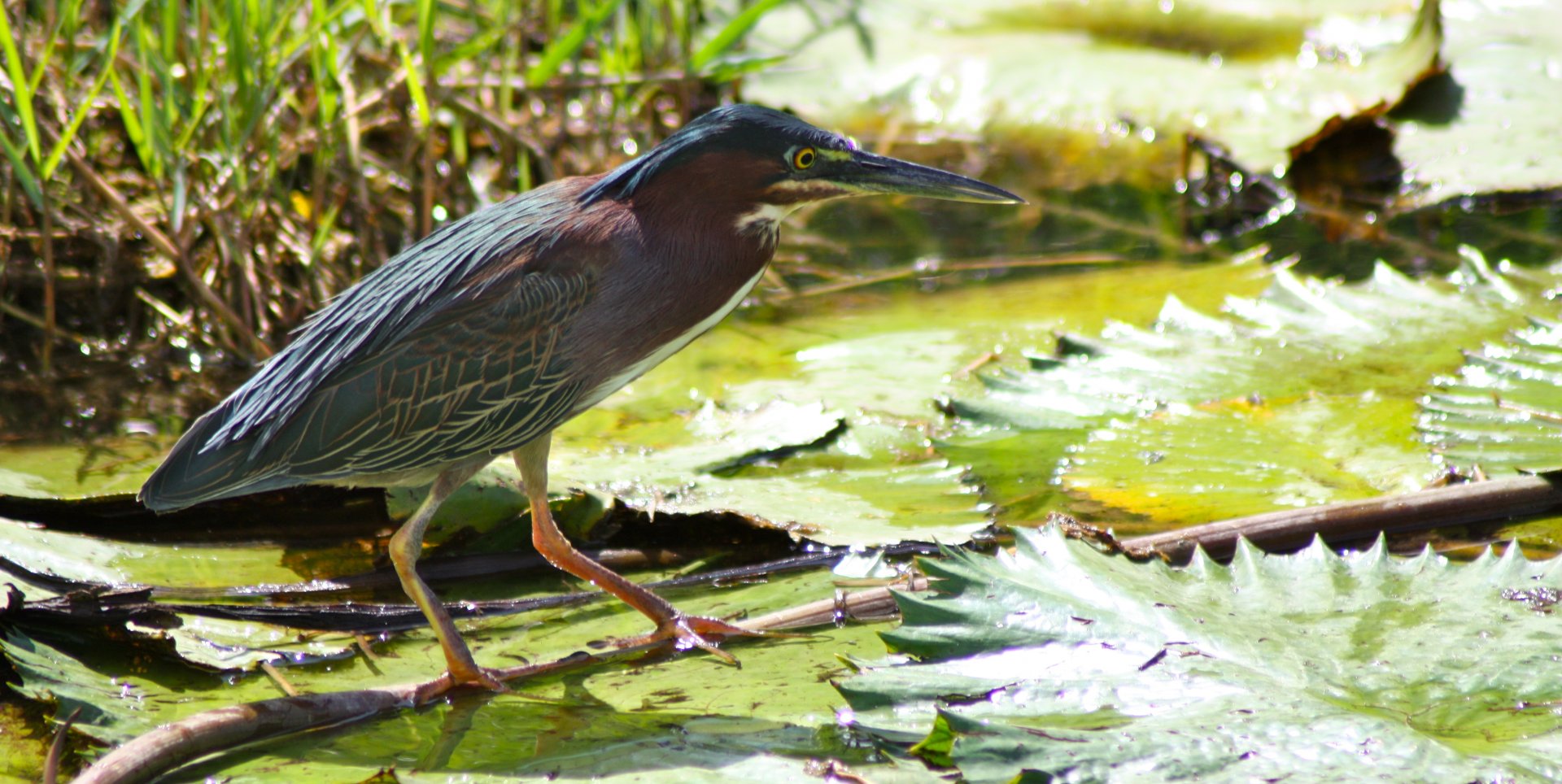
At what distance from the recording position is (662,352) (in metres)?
3.25

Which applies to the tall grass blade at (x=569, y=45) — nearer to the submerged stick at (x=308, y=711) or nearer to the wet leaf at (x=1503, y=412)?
the submerged stick at (x=308, y=711)

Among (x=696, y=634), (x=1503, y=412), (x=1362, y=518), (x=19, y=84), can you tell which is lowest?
(x=696, y=634)

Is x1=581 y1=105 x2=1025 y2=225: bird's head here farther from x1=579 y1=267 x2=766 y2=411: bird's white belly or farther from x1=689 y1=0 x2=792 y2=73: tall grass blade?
x1=689 y1=0 x2=792 y2=73: tall grass blade

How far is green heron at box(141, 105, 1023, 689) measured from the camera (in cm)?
309

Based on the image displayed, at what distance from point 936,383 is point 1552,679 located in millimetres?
2131

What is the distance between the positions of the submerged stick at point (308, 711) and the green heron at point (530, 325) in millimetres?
203

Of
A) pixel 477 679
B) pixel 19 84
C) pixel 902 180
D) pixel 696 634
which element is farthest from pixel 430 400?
pixel 19 84

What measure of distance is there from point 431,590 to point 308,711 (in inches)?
22.5

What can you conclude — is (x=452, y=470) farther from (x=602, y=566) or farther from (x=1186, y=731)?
(x=1186, y=731)

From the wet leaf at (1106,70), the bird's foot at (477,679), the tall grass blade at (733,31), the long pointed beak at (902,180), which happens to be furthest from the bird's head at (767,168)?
the wet leaf at (1106,70)

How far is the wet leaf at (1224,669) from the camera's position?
6.45ft

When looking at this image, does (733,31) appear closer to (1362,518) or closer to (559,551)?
(559,551)

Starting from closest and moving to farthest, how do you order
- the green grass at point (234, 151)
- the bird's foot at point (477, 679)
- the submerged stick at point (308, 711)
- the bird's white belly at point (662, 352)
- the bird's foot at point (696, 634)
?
the submerged stick at point (308, 711) → the bird's foot at point (477, 679) → the bird's foot at point (696, 634) → the bird's white belly at point (662, 352) → the green grass at point (234, 151)

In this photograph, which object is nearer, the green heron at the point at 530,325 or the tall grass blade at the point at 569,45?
the green heron at the point at 530,325
